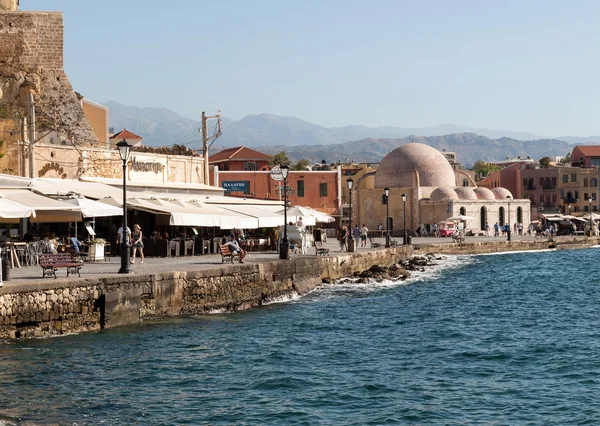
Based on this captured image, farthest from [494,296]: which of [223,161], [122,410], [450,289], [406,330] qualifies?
[223,161]

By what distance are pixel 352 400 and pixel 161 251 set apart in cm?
1650

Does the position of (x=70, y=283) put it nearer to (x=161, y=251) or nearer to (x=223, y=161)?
(x=161, y=251)

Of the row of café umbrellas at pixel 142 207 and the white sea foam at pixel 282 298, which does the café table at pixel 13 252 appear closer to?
the row of café umbrellas at pixel 142 207

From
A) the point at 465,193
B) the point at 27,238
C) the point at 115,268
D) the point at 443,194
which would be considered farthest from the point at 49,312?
the point at 465,193

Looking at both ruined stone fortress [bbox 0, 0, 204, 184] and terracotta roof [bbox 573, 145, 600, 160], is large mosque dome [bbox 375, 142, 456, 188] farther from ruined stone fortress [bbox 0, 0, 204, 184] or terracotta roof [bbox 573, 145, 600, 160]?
terracotta roof [bbox 573, 145, 600, 160]

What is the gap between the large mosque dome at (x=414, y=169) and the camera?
2891 inches

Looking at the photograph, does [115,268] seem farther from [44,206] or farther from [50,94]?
[50,94]

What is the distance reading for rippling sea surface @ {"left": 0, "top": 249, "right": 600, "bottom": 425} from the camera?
12992mm

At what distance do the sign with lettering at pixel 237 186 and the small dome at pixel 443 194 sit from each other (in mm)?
15663

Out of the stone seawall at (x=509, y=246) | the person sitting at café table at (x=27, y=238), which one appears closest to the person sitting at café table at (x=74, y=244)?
the person sitting at café table at (x=27, y=238)

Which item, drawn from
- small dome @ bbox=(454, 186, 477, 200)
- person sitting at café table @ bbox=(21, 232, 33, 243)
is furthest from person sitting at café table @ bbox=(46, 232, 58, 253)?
small dome @ bbox=(454, 186, 477, 200)

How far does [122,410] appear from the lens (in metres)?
12.9

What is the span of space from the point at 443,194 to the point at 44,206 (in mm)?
51378

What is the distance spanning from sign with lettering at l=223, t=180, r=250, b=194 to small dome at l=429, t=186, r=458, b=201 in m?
15.7
